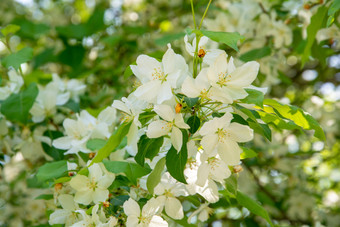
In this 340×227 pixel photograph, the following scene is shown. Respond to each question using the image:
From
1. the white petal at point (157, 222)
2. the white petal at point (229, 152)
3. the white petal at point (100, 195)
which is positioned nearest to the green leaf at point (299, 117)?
the white petal at point (229, 152)

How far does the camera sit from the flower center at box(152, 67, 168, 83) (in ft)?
4.08

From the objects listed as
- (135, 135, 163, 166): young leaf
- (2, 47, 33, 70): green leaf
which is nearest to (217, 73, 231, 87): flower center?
(135, 135, 163, 166): young leaf

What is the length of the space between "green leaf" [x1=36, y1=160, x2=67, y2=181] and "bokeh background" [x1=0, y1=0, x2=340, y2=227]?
25 centimetres

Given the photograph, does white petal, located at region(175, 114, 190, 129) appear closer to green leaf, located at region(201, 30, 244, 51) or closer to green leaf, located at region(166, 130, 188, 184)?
green leaf, located at region(166, 130, 188, 184)

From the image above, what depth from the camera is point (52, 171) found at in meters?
1.59

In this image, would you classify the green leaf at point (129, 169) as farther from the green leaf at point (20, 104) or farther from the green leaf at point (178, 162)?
the green leaf at point (20, 104)

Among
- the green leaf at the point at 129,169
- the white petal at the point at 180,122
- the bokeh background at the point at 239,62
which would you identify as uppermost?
the white petal at the point at 180,122

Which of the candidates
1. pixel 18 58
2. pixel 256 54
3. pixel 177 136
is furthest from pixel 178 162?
pixel 256 54

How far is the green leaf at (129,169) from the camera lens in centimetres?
135

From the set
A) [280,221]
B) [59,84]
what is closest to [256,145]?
[280,221]

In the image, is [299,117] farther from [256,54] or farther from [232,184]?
[256,54]

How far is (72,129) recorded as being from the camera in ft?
5.85

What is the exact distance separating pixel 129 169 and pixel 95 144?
0.91ft

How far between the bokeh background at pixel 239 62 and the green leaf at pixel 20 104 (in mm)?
163
